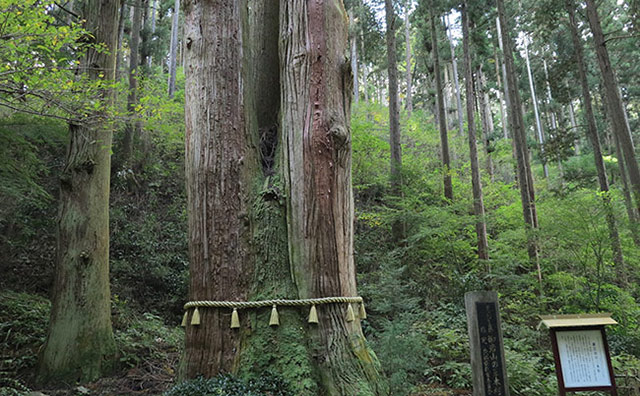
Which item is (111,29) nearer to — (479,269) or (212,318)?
(212,318)

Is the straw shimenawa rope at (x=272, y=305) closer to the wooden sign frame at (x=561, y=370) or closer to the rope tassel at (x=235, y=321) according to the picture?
the rope tassel at (x=235, y=321)

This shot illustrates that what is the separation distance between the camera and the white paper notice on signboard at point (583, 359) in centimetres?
399

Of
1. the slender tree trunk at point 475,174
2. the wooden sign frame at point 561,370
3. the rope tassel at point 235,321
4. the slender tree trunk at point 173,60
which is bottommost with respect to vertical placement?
the wooden sign frame at point 561,370

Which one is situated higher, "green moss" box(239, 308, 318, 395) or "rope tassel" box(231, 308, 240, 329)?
"rope tassel" box(231, 308, 240, 329)

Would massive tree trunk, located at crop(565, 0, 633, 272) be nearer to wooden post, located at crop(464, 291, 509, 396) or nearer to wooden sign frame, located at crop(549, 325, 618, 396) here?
wooden sign frame, located at crop(549, 325, 618, 396)

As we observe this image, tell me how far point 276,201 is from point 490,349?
237cm

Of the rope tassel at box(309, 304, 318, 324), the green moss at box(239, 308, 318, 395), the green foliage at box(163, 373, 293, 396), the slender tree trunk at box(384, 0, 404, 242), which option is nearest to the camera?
the green foliage at box(163, 373, 293, 396)

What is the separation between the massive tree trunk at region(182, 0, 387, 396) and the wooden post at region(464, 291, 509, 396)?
3.33 ft

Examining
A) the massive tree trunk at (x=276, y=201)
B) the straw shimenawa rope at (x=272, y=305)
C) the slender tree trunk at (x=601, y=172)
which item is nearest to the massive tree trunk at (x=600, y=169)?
the slender tree trunk at (x=601, y=172)

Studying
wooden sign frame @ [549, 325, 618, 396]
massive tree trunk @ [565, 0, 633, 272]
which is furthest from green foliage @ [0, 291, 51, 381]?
massive tree trunk @ [565, 0, 633, 272]

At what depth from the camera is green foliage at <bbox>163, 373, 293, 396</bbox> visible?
285cm

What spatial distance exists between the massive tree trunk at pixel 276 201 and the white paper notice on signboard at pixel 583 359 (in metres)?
2.12

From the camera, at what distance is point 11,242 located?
7.49m

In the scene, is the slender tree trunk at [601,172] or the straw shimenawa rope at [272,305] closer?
the straw shimenawa rope at [272,305]
